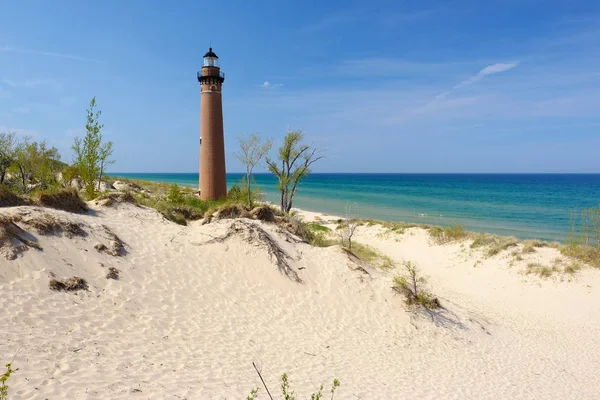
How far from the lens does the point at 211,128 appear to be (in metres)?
23.8

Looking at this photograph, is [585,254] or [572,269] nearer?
[572,269]

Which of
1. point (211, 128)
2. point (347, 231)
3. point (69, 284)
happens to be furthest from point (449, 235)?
point (69, 284)

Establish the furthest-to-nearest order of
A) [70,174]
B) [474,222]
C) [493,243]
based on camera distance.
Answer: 1. [474,222]
2. [70,174]
3. [493,243]

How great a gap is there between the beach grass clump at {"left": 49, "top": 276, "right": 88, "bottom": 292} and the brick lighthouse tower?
49.4 feet

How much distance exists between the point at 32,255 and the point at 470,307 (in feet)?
51.7

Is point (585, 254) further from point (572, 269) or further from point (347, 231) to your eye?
point (347, 231)

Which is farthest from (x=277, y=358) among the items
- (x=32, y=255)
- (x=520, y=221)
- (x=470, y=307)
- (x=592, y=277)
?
(x=520, y=221)

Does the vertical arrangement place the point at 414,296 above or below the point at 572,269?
above

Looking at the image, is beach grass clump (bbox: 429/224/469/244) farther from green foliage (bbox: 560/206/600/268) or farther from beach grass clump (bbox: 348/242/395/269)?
beach grass clump (bbox: 348/242/395/269)

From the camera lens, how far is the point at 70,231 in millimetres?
11562

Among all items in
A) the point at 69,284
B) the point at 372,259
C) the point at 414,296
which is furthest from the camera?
the point at 372,259

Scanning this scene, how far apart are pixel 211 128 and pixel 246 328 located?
16731 millimetres

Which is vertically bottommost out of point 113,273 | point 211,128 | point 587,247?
point 587,247

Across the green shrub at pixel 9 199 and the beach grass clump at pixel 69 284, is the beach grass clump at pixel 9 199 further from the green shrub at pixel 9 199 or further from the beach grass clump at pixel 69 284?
the beach grass clump at pixel 69 284
